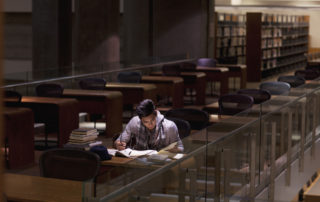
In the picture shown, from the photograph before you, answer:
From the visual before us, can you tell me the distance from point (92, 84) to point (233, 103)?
10.8 ft

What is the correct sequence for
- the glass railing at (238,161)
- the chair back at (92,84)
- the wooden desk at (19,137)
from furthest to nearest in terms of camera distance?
the chair back at (92,84)
the wooden desk at (19,137)
the glass railing at (238,161)

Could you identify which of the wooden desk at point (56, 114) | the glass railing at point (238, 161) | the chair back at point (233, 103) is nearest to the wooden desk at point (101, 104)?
the wooden desk at point (56, 114)

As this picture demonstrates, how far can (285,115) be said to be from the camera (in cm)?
669

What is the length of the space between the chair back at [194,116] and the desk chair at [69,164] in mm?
2554

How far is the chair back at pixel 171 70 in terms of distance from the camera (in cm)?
1403

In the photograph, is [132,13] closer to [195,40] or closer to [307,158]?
[195,40]

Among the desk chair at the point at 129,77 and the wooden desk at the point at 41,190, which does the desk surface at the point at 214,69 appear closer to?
the desk chair at the point at 129,77

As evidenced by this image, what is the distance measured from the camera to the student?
5721mm

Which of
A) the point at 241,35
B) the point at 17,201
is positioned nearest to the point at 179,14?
the point at 241,35

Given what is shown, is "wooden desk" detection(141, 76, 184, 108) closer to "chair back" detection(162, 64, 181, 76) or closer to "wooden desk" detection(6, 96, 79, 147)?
"chair back" detection(162, 64, 181, 76)

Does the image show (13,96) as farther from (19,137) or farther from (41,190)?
(41,190)

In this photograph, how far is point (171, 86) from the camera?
12.5 metres

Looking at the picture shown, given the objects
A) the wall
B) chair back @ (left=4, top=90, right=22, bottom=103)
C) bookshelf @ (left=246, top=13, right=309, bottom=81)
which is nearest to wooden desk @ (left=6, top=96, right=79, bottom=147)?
chair back @ (left=4, top=90, right=22, bottom=103)

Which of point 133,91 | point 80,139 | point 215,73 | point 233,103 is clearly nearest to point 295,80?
point 133,91
